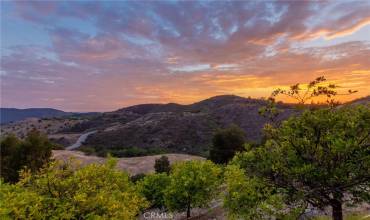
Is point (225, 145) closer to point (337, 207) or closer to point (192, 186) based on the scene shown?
point (192, 186)

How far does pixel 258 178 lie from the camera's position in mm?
14328

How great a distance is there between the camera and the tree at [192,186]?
2877 centimetres

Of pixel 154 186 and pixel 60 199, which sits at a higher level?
pixel 60 199

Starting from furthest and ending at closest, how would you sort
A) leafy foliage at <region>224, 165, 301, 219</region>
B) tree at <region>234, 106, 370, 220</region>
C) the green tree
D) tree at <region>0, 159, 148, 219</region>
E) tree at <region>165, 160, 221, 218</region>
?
the green tree → tree at <region>165, 160, 221, 218</region> → leafy foliage at <region>224, 165, 301, 219</region> → tree at <region>234, 106, 370, 220</region> → tree at <region>0, 159, 148, 219</region>

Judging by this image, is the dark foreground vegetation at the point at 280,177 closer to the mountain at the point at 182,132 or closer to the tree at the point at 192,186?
the tree at the point at 192,186

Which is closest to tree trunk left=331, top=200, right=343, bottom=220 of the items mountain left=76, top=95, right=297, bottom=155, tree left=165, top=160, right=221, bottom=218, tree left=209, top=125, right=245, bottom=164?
tree left=165, top=160, right=221, bottom=218

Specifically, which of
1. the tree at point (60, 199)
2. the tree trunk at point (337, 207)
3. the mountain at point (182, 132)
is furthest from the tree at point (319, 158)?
the mountain at point (182, 132)

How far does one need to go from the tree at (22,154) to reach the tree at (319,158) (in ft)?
128

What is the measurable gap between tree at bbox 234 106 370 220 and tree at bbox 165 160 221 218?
1452 centimetres

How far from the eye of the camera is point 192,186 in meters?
29.0

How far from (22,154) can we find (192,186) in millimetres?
29859

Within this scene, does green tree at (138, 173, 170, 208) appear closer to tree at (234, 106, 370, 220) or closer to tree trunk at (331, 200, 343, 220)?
tree at (234, 106, 370, 220)

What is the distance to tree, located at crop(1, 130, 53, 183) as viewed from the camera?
46.9 meters

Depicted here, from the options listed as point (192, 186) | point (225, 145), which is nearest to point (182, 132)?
point (225, 145)
